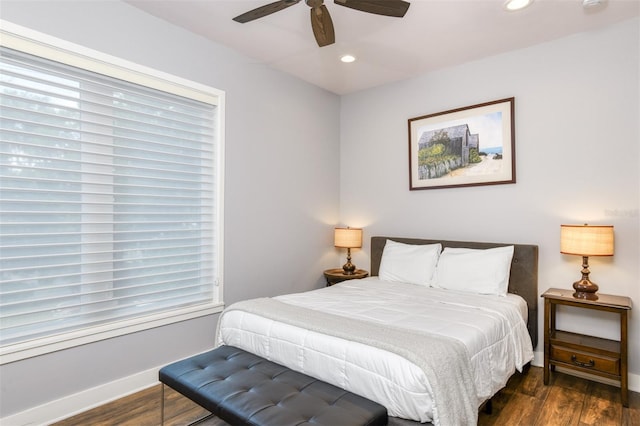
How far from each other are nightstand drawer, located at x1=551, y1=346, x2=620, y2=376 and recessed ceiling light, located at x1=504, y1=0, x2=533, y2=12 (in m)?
2.48

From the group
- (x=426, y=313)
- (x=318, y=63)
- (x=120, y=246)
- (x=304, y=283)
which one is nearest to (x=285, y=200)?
(x=304, y=283)

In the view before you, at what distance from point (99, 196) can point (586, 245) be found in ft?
11.4

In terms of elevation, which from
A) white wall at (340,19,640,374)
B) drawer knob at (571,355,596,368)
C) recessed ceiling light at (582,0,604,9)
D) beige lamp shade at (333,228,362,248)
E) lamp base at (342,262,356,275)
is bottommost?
drawer knob at (571,355,596,368)

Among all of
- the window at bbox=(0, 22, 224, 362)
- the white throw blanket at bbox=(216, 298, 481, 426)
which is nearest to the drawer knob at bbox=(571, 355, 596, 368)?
the white throw blanket at bbox=(216, 298, 481, 426)

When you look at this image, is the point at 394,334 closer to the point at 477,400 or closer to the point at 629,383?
the point at 477,400

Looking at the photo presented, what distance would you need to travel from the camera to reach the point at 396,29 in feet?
9.27

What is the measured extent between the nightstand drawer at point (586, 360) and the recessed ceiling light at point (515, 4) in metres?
2.48

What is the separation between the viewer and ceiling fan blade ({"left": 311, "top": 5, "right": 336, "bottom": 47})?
2.08 m

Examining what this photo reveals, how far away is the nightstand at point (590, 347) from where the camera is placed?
2.43m

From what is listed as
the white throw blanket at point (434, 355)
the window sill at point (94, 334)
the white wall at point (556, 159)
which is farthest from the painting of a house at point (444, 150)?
the window sill at point (94, 334)

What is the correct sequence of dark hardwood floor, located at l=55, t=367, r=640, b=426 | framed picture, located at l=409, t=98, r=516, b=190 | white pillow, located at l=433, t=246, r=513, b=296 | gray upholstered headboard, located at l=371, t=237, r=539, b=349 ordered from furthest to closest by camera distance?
1. framed picture, located at l=409, t=98, r=516, b=190
2. gray upholstered headboard, located at l=371, t=237, r=539, b=349
3. white pillow, located at l=433, t=246, r=513, b=296
4. dark hardwood floor, located at l=55, t=367, r=640, b=426

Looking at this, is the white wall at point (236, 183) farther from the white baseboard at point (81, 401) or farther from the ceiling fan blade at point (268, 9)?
the ceiling fan blade at point (268, 9)

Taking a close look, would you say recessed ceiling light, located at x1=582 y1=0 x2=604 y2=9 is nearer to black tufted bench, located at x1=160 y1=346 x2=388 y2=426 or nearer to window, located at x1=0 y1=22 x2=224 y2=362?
window, located at x1=0 y1=22 x2=224 y2=362

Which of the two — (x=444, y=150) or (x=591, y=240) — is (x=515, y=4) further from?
(x=591, y=240)
